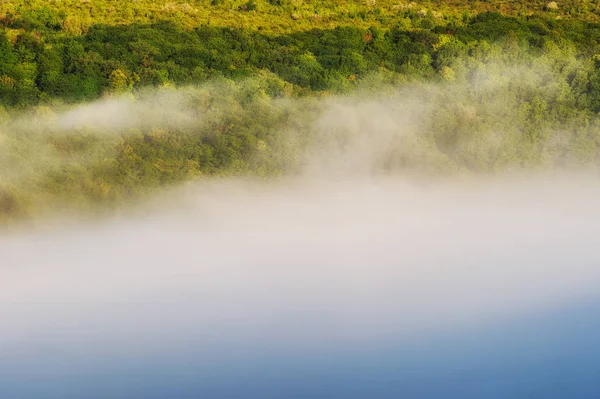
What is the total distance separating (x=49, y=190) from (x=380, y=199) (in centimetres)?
1013

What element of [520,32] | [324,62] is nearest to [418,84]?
[324,62]

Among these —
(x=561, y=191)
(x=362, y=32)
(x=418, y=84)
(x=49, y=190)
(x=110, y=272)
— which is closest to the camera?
(x=110, y=272)

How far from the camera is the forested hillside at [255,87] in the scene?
30484mm

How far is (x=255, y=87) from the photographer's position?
112ft

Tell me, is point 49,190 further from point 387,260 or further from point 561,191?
point 561,191

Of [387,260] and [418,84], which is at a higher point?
[418,84]

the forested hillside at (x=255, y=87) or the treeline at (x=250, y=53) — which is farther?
the treeline at (x=250, y=53)

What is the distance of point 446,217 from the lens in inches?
1214

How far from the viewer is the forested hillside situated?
3048 cm

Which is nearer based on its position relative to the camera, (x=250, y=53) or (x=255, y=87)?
(x=255, y=87)

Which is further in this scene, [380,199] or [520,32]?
[520,32]

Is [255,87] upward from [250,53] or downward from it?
downward

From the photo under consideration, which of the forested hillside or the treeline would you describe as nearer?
the forested hillside

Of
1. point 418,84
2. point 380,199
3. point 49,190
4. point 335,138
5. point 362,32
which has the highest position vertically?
point 362,32
